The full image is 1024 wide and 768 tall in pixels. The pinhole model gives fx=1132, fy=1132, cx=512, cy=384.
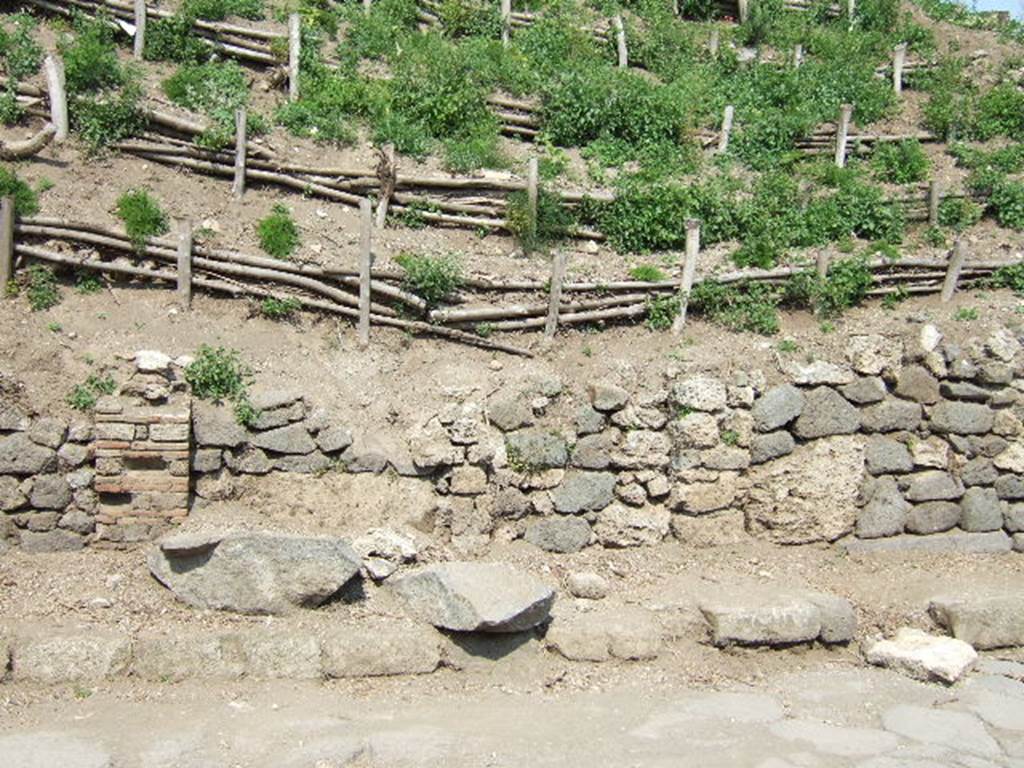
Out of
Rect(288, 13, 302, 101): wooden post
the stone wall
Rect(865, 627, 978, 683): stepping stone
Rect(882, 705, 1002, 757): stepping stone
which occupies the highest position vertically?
Rect(288, 13, 302, 101): wooden post

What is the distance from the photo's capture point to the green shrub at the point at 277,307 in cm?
917

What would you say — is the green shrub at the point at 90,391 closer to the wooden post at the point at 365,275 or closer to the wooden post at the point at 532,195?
the wooden post at the point at 365,275

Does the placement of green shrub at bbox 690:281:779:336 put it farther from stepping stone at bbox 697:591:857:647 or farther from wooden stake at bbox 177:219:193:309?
wooden stake at bbox 177:219:193:309

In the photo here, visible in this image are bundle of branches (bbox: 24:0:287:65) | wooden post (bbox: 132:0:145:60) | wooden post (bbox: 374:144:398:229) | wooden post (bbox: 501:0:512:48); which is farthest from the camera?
wooden post (bbox: 501:0:512:48)

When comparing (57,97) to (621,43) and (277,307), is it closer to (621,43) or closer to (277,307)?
(277,307)

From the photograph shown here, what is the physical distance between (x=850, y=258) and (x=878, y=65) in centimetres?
632

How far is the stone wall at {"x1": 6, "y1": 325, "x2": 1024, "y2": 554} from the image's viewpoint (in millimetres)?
8117

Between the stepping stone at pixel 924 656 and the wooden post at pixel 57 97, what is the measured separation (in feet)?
27.2

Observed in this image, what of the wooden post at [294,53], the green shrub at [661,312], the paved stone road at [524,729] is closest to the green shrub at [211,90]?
the wooden post at [294,53]

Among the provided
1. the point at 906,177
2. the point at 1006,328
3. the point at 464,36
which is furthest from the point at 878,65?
the point at 1006,328

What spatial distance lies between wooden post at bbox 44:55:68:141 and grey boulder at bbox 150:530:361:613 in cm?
492

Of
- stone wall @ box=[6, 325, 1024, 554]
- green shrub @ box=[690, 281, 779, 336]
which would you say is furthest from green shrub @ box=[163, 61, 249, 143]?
green shrub @ box=[690, 281, 779, 336]

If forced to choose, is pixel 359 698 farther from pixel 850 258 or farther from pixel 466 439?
pixel 850 258

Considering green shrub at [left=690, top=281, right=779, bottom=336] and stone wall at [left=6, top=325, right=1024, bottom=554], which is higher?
green shrub at [left=690, top=281, right=779, bottom=336]
